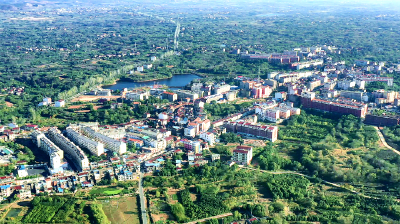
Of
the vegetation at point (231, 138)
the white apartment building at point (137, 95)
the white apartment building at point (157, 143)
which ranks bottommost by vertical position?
the vegetation at point (231, 138)

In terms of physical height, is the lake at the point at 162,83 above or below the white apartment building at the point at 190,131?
below

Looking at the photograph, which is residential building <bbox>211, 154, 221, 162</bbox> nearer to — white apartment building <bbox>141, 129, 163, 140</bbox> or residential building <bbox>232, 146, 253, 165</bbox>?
residential building <bbox>232, 146, 253, 165</bbox>

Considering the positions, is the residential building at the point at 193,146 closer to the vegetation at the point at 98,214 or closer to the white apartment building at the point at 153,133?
the white apartment building at the point at 153,133

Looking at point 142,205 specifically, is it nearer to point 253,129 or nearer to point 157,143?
point 157,143

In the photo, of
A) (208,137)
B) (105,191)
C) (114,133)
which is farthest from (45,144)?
(208,137)

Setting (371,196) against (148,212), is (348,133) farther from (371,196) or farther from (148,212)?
(148,212)

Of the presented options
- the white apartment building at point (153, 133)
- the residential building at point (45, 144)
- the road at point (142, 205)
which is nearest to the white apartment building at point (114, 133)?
the white apartment building at point (153, 133)

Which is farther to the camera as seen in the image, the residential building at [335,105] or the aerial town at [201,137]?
the residential building at [335,105]
